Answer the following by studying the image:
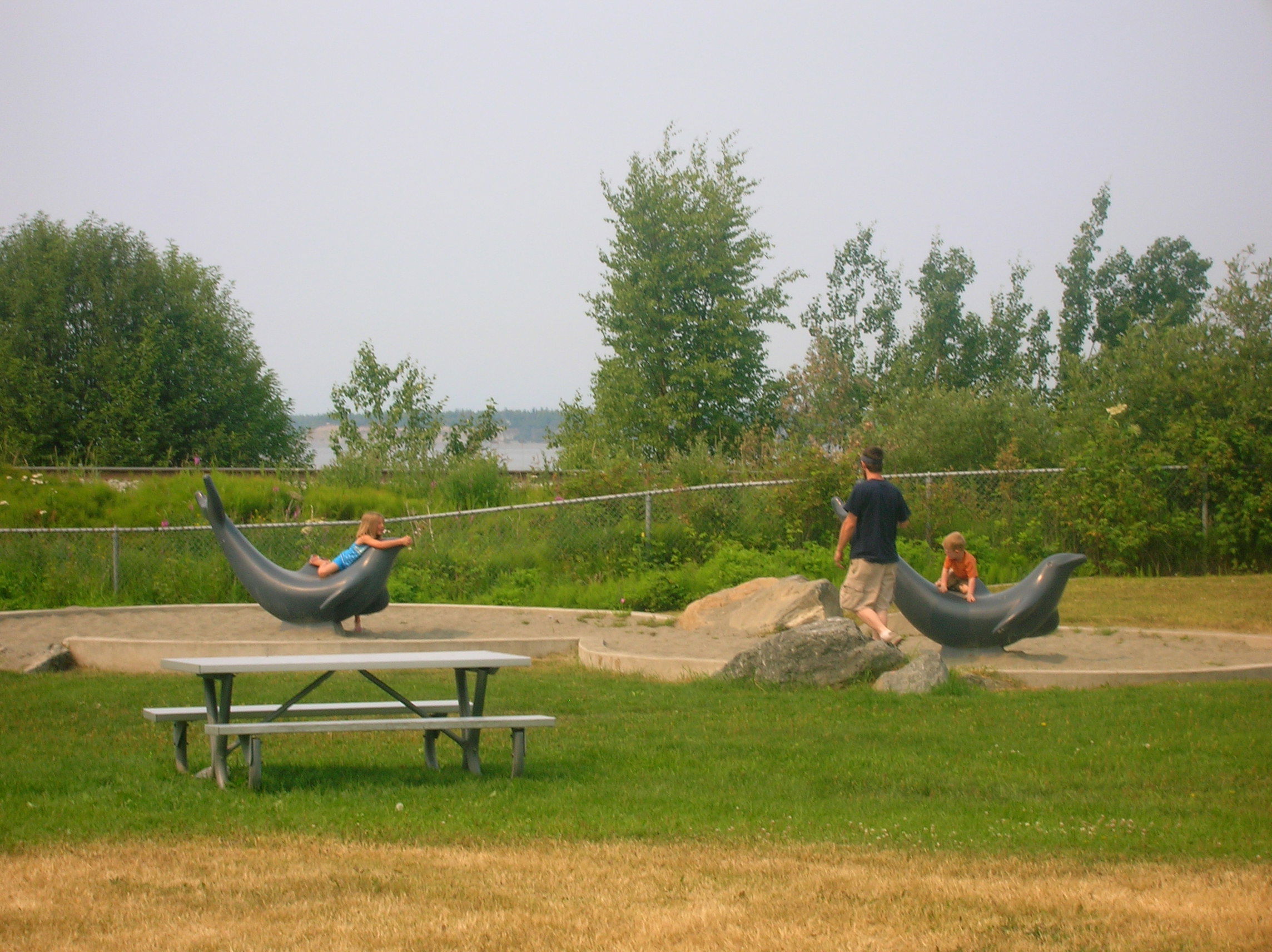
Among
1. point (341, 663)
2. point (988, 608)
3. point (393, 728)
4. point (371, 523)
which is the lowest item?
point (393, 728)

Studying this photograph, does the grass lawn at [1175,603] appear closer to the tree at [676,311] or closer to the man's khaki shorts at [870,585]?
the man's khaki shorts at [870,585]

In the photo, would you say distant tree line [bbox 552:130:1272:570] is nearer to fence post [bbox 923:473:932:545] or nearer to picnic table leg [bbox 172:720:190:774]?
fence post [bbox 923:473:932:545]

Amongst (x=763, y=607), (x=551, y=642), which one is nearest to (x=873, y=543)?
(x=763, y=607)

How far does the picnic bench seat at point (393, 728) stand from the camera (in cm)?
614

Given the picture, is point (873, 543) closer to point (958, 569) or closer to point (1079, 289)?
point (958, 569)

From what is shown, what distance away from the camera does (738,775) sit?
671 cm

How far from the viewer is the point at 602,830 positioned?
5.49 m

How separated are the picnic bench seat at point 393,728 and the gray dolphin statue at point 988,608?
461 centimetres

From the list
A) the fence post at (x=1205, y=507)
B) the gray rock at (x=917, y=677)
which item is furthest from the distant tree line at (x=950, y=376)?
the gray rock at (x=917, y=677)

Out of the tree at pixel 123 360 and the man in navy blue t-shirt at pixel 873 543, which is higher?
the tree at pixel 123 360

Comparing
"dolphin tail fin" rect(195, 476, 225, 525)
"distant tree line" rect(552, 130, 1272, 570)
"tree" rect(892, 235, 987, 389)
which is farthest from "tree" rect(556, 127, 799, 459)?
"dolphin tail fin" rect(195, 476, 225, 525)

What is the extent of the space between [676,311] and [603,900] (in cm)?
2914

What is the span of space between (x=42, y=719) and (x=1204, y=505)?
50.8 ft

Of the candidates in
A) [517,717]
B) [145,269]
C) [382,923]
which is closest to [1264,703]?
[517,717]
